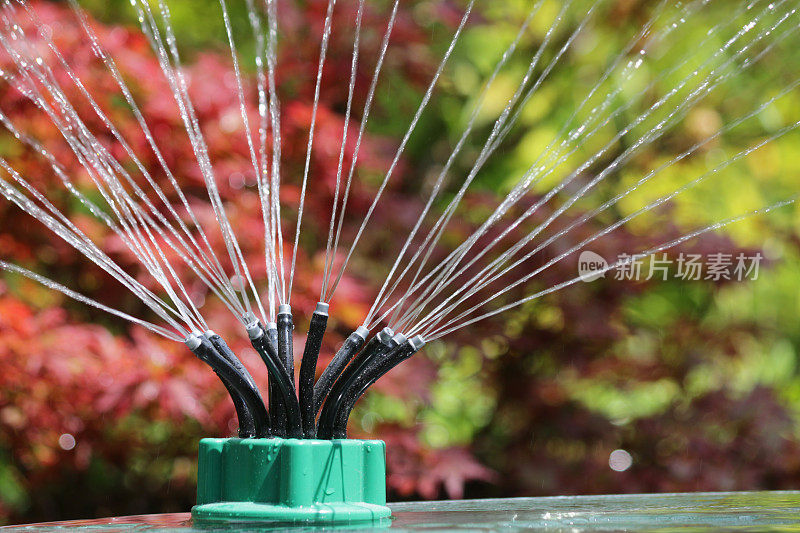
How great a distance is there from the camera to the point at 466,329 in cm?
361

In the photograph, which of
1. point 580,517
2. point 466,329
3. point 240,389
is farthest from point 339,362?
point 466,329

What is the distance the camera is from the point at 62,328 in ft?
9.69

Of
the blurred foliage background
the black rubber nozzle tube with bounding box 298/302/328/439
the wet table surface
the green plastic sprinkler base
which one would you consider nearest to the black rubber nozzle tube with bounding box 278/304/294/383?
the black rubber nozzle tube with bounding box 298/302/328/439

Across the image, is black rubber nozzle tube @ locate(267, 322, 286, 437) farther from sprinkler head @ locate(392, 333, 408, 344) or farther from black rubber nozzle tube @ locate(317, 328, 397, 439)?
sprinkler head @ locate(392, 333, 408, 344)

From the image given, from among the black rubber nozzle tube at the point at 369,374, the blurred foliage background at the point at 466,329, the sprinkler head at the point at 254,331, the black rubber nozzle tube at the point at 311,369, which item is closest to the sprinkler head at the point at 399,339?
the black rubber nozzle tube at the point at 369,374

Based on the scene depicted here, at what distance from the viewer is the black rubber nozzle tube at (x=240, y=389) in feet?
4.53

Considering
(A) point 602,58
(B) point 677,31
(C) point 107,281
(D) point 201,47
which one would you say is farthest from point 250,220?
(B) point 677,31

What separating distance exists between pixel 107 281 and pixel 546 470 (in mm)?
A: 2049

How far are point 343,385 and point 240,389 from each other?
0.59 ft

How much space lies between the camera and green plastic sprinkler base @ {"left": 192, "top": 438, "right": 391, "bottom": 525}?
1356mm

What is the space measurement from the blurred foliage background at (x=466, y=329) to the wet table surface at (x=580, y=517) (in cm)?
125

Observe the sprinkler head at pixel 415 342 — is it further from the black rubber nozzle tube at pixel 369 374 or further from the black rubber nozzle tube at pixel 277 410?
the black rubber nozzle tube at pixel 277 410

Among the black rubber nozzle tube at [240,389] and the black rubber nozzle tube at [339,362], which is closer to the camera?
the black rubber nozzle tube at [240,389]

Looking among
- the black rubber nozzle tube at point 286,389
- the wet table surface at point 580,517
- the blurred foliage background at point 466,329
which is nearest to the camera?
the wet table surface at point 580,517
